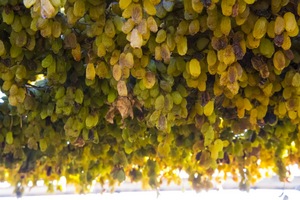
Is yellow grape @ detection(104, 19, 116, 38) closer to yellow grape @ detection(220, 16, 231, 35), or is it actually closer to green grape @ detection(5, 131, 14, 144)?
yellow grape @ detection(220, 16, 231, 35)

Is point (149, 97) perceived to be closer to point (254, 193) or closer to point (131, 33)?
point (131, 33)

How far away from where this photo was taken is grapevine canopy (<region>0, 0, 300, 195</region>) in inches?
40.7

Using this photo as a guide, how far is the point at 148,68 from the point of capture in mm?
1210

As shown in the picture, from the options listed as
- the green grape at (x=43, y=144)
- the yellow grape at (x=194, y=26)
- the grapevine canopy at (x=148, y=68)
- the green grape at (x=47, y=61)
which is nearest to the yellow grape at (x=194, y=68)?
the grapevine canopy at (x=148, y=68)

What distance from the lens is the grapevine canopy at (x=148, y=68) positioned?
40.7 inches

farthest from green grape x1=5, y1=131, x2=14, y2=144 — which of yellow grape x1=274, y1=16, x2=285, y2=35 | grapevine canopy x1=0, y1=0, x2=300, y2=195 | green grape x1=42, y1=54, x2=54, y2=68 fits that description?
yellow grape x1=274, y1=16, x2=285, y2=35

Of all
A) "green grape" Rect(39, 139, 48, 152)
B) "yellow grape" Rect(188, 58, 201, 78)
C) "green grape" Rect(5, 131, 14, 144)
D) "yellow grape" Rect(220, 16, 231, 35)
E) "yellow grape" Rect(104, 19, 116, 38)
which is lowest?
"green grape" Rect(39, 139, 48, 152)

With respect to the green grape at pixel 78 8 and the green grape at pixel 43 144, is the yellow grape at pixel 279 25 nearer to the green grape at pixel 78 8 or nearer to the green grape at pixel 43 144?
the green grape at pixel 78 8

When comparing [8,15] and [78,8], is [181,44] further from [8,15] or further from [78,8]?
[8,15]

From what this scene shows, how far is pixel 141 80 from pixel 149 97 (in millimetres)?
61

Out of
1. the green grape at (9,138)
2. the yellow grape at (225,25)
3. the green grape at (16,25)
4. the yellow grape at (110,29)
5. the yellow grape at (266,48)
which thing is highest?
the green grape at (16,25)

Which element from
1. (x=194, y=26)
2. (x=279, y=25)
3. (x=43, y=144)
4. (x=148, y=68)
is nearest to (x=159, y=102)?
(x=148, y=68)

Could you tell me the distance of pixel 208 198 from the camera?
11.1ft

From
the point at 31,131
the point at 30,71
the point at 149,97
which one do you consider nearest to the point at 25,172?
the point at 31,131
